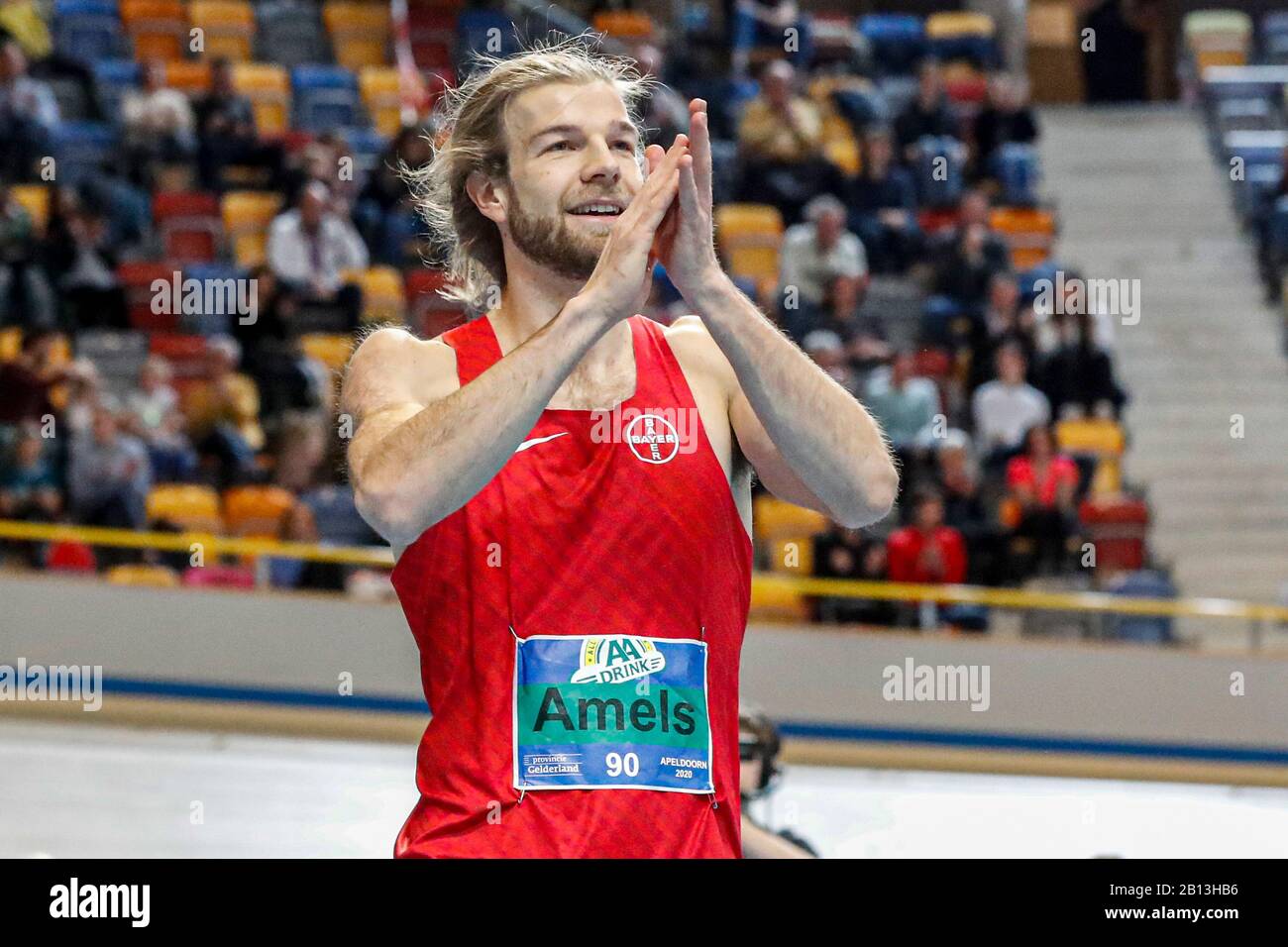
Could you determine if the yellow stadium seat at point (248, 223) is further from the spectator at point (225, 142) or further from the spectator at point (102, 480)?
the spectator at point (102, 480)

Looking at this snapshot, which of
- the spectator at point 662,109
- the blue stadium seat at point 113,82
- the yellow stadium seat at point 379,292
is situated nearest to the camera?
the yellow stadium seat at point 379,292

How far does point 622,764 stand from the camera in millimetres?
2744

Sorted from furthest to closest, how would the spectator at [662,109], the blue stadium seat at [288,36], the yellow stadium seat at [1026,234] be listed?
the blue stadium seat at [288,36]
the yellow stadium seat at [1026,234]
the spectator at [662,109]

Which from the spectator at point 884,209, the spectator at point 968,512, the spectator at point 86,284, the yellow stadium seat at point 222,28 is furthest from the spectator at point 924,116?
the spectator at point 86,284

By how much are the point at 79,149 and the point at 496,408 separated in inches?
426

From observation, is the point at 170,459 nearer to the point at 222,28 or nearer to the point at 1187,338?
the point at 222,28

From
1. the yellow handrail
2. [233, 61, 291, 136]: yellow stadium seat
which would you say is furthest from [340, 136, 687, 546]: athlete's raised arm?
[233, 61, 291, 136]: yellow stadium seat

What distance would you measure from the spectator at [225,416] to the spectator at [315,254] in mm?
771

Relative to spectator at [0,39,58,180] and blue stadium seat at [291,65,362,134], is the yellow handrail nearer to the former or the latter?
spectator at [0,39,58,180]

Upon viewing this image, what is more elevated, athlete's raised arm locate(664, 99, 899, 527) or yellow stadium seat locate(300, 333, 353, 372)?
athlete's raised arm locate(664, 99, 899, 527)

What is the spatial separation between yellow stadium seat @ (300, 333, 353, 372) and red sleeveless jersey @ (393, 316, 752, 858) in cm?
824

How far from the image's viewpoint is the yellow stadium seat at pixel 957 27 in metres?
15.4

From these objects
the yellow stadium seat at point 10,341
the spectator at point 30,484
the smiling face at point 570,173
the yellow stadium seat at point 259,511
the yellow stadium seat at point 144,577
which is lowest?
the yellow stadium seat at point 144,577

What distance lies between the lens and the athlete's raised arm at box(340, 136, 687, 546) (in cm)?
267
